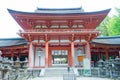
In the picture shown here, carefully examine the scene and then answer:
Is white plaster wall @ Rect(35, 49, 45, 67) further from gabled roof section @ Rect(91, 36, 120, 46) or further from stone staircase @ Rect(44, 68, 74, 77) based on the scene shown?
gabled roof section @ Rect(91, 36, 120, 46)

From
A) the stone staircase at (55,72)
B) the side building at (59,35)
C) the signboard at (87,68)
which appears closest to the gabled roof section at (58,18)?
the side building at (59,35)

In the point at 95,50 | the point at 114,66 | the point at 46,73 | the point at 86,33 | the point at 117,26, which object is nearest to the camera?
the point at 114,66

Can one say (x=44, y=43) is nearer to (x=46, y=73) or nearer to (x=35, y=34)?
(x=35, y=34)

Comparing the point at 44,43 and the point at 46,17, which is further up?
the point at 46,17

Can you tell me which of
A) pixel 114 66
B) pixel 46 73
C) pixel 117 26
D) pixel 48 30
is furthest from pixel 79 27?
pixel 117 26

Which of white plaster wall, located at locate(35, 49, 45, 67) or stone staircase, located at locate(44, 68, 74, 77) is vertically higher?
white plaster wall, located at locate(35, 49, 45, 67)

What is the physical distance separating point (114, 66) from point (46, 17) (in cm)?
1233

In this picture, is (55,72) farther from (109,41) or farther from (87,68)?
(109,41)

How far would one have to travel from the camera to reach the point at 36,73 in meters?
23.6

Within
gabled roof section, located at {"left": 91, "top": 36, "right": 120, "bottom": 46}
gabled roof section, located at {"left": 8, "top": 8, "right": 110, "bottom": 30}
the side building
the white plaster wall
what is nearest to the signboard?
the side building

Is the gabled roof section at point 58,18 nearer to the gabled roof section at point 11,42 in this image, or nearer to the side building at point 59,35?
the side building at point 59,35

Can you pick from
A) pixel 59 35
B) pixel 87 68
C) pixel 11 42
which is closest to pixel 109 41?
pixel 59 35

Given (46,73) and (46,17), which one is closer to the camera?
(46,73)

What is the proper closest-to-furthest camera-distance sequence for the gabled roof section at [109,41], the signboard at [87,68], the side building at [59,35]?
the signboard at [87,68], the side building at [59,35], the gabled roof section at [109,41]
